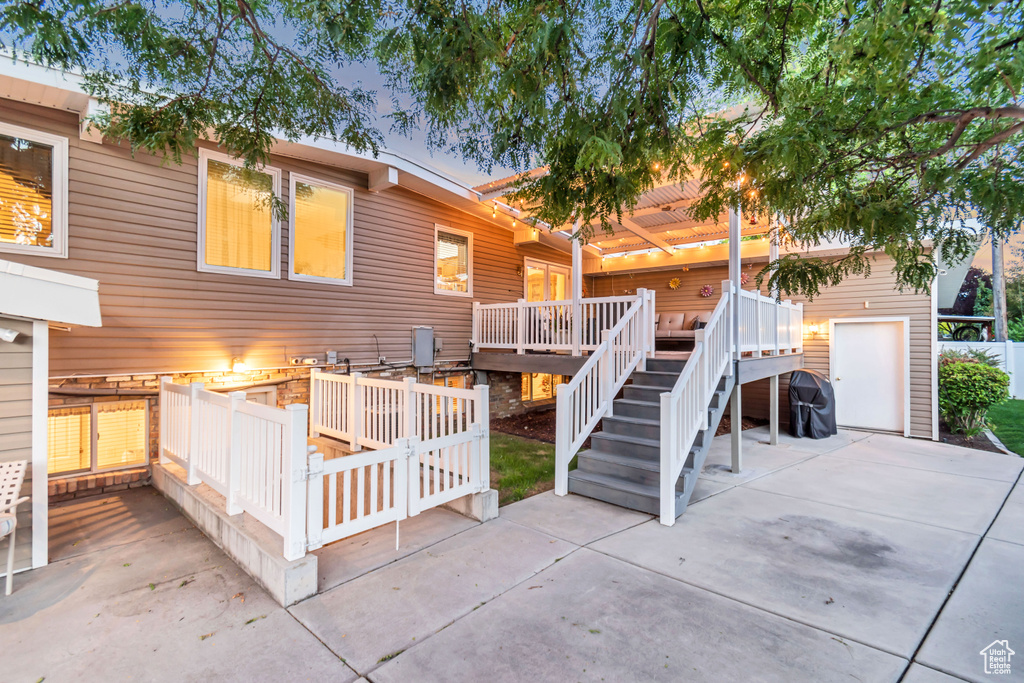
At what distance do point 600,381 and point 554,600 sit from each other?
121 inches

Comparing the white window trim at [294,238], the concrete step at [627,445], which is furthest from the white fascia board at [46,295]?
the concrete step at [627,445]

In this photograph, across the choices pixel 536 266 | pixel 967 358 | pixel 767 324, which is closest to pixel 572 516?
Result: pixel 767 324

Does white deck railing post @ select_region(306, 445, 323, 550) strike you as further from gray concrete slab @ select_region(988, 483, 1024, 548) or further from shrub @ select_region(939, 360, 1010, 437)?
shrub @ select_region(939, 360, 1010, 437)

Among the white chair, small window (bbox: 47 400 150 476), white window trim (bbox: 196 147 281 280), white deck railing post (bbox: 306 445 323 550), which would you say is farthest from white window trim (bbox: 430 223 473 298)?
the white chair

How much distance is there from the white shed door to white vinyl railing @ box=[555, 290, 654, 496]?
4989 millimetres

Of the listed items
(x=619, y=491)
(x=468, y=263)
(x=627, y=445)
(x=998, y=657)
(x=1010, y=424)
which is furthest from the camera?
(x=1010, y=424)

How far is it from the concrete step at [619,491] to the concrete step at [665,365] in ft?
5.75

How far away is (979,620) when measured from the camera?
2730mm

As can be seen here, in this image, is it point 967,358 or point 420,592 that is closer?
point 420,592

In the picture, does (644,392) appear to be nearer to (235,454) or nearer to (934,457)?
(235,454)

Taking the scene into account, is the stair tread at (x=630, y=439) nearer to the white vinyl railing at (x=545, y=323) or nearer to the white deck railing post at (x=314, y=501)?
the white vinyl railing at (x=545, y=323)

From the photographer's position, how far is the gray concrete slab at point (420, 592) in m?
2.53

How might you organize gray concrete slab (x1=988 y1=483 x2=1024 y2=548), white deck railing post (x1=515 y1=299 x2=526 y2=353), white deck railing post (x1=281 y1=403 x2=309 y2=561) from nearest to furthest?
white deck railing post (x1=281 y1=403 x2=309 y2=561) → gray concrete slab (x1=988 y1=483 x2=1024 y2=548) → white deck railing post (x1=515 y1=299 x2=526 y2=353)

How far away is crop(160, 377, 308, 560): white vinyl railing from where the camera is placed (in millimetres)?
2961
